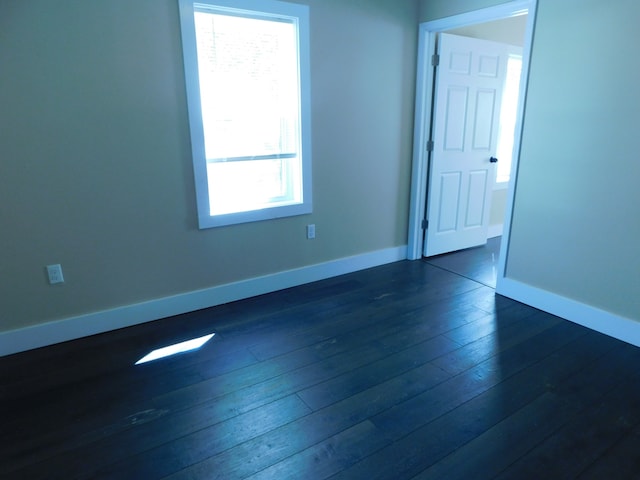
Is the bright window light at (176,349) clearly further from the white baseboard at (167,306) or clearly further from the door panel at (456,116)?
the door panel at (456,116)

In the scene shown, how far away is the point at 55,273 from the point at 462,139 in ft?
11.5

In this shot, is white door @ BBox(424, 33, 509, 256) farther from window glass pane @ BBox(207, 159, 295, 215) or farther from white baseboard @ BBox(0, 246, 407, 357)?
window glass pane @ BBox(207, 159, 295, 215)

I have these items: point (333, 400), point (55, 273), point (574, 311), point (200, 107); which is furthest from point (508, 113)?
point (55, 273)

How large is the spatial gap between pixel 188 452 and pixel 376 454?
2.63 ft

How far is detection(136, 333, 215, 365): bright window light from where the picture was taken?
2386 mm

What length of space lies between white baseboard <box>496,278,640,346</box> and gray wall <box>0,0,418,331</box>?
1.62m

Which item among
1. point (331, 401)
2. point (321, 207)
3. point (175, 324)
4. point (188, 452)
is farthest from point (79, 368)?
point (321, 207)

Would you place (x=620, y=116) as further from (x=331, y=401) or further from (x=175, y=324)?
(x=175, y=324)

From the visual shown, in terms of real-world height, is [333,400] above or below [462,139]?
below

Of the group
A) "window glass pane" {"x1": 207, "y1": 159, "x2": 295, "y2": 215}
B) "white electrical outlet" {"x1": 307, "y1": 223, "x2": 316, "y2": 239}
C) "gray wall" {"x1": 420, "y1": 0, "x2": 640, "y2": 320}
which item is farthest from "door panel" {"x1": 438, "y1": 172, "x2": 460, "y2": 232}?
"window glass pane" {"x1": 207, "y1": 159, "x2": 295, "y2": 215}

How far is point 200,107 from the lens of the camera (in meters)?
2.65

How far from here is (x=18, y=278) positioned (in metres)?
2.37

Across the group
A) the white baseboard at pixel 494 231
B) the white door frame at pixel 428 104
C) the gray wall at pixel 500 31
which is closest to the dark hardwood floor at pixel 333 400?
the white door frame at pixel 428 104

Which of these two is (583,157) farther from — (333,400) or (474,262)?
(333,400)
